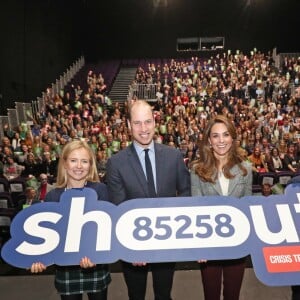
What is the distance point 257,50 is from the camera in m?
20.5

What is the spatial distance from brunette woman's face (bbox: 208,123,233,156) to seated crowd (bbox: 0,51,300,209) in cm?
379

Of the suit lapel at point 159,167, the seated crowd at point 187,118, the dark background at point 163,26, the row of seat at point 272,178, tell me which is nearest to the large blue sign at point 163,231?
the suit lapel at point 159,167

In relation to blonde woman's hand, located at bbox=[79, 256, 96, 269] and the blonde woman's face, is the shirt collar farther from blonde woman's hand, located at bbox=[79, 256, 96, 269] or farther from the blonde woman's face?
blonde woman's hand, located at bbox=[79, 256, 96, 269]

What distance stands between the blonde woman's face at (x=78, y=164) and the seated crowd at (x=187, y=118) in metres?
3.65

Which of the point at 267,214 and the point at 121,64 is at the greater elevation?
the point at 121,64

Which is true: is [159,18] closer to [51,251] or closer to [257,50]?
[257,50]

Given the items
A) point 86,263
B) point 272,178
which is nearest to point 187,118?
point 272,178

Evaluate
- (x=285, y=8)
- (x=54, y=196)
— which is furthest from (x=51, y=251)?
(x=285, y=8)

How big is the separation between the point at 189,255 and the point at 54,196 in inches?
34.6

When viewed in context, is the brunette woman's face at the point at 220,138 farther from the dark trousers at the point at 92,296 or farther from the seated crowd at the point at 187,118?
the seated crowd at the point at 187,118

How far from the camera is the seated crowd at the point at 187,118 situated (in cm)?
732

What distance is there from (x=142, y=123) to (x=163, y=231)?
64 cm

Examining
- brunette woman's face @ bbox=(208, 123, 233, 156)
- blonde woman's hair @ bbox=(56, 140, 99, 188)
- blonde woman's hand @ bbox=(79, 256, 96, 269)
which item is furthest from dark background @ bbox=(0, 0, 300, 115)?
blonde woman's hand @ bbox=(79, 256, 96, 269)

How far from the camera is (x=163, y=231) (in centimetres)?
203
